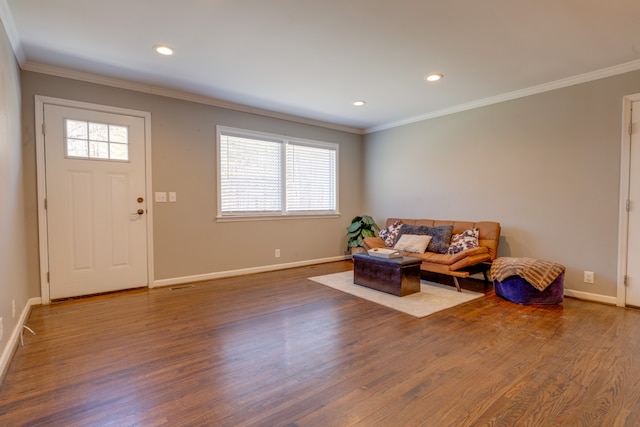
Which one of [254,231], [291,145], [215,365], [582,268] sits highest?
[291,145]

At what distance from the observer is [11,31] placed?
252cm

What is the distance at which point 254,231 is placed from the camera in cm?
479

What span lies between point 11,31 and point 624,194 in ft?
18.9

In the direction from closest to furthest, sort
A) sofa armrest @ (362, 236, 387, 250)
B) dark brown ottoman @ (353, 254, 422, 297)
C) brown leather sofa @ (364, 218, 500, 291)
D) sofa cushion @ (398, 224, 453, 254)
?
1. dark brown ottoman @ (353, 254, 422, 297)
2. brown leather sofa @ (364, 218, 500, 291)
3. sofa cushion @ (398, 224, 453, 254)
4. sofa armrest @ (362, 236, 387, 250)

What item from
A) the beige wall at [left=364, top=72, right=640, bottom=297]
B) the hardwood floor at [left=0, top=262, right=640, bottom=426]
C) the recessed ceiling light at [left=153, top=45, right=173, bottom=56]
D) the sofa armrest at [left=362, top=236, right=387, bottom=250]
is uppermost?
the recessed ceiling light at [left=153, top=45, right=173, bottom=56]

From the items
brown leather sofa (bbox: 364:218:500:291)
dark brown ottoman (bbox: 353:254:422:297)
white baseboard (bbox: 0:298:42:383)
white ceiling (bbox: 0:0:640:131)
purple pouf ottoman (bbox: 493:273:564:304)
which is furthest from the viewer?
brown leather sofa (bbox: 364:218:500:291)

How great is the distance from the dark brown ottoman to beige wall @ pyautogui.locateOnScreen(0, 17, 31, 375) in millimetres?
3197

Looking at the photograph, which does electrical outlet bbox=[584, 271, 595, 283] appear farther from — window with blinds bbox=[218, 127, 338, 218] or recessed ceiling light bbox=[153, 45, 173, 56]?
recessed ceiling light bbox=[153, 45, 173, 56]

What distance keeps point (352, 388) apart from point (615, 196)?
343cm

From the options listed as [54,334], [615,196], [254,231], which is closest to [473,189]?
[615,196]

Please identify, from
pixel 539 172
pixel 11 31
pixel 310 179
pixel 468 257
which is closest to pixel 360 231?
pixel 310 179

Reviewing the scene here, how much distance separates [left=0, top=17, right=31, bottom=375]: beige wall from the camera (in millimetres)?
2168

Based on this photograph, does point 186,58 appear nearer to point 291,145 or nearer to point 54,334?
point 291,145

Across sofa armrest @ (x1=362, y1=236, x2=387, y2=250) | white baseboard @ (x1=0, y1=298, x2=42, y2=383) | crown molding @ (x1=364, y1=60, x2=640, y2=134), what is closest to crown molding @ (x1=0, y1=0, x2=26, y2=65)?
white baseboard @ (x1=0, y1=298, x2=42, y2=383)
